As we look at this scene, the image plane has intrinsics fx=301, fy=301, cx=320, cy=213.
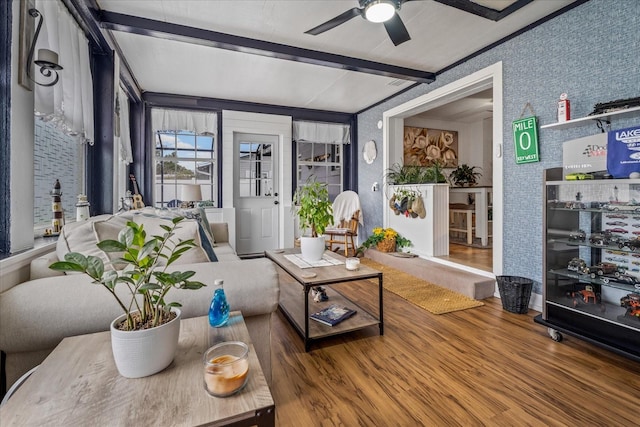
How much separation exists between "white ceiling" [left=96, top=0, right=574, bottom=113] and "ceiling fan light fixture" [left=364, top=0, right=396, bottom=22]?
379 millimetres

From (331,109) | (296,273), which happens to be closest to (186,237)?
(296,273)

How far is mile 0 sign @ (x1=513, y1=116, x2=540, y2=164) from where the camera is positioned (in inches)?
103

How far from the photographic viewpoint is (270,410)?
0.70 metres

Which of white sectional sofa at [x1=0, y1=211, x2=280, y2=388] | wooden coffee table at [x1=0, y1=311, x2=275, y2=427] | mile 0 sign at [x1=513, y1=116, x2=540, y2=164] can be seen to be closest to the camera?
wooden coffee table at [x1=0, y1=311, x2=275, y2=427]

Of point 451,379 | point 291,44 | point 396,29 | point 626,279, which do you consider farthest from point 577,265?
point 291,44

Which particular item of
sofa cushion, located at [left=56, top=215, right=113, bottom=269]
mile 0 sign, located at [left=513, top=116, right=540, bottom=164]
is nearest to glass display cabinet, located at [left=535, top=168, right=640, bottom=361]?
mile 0 sign, located at [left=513, top=116, right=540, bottom=164]

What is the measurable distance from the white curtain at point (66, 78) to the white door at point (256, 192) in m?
2.80

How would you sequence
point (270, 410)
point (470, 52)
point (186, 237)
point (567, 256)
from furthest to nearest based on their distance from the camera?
point (470, 52)
point (567, 256)
point (186, 237)
point (270, 410)

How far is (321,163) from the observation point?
18.6 ft

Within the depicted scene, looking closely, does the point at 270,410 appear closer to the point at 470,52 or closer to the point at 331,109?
the point at 470,52

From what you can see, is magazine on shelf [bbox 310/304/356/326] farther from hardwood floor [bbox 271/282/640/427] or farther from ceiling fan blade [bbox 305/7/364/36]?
ceiling fan blade [bbox 305/7/364/36]

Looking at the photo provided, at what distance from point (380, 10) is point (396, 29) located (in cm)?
27

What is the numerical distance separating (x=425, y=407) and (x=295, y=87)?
398 centimetres

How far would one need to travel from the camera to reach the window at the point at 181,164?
4.64m
